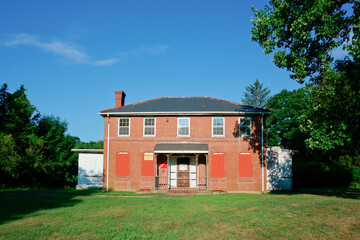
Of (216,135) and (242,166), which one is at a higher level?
(216,135)

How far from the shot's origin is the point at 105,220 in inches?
420

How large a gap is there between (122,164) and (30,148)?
1023cm

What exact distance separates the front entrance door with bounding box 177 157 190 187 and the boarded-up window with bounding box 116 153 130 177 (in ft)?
13.6

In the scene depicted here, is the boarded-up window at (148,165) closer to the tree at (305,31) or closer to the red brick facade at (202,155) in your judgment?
the red brick facade at (202,155)

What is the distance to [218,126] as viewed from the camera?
2433cm

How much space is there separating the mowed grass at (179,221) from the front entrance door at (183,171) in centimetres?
996

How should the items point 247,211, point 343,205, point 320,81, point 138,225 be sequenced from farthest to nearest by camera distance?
point 320,81
point 343,205
point 247,211
point 138,225

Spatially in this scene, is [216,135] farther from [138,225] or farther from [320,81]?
[138,225]

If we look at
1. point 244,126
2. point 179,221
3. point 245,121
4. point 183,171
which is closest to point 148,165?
point 183,171

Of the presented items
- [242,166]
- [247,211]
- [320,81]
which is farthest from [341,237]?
[242,166]

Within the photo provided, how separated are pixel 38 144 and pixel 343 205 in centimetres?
2719

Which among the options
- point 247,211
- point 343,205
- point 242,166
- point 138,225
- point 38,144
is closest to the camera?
point 138,225

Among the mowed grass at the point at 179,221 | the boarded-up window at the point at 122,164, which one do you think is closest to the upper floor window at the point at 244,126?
the boarded-up window at the point at 122,164

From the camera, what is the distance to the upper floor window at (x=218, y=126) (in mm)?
24256
